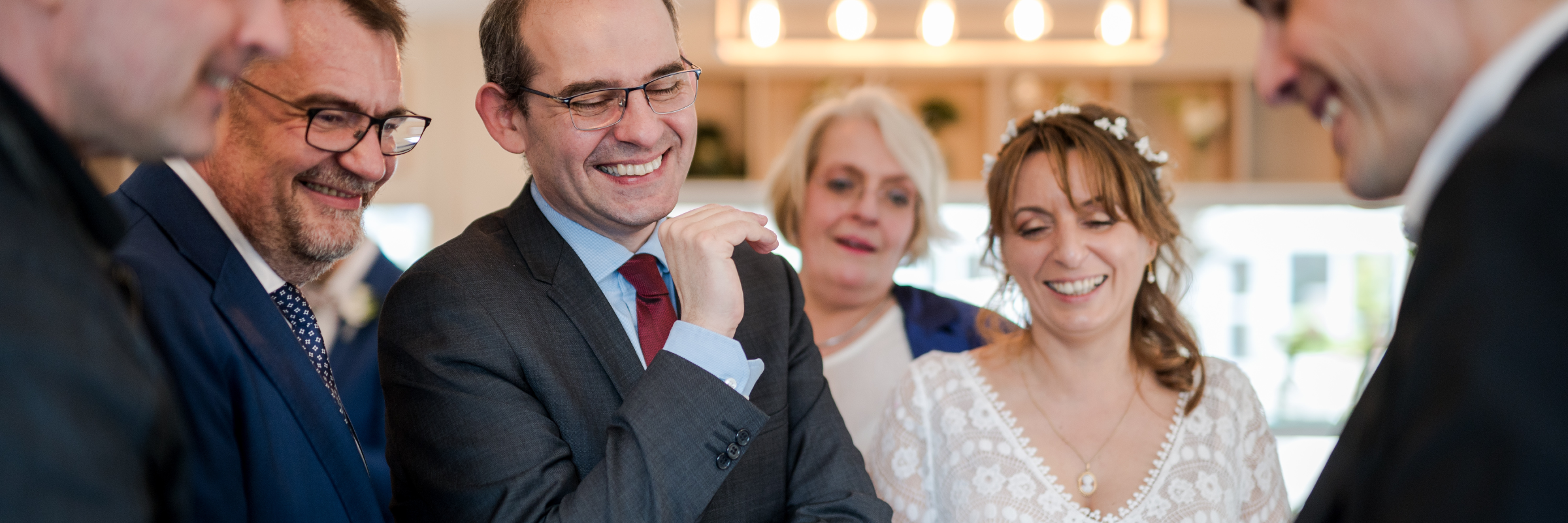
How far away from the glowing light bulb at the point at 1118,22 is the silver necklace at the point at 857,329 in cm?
94

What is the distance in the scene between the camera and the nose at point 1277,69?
827 millimetres

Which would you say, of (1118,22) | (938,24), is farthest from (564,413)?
(1118,22)

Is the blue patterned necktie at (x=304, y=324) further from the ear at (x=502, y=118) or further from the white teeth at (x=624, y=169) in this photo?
the white teeth at (x=624, y=169)

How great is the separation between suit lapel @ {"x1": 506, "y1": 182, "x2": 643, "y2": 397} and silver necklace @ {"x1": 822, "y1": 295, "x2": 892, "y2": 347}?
1181mm

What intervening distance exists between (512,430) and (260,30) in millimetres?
599

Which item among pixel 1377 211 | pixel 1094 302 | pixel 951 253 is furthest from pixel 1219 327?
pixel 1094 302

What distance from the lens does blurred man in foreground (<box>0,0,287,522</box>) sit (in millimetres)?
493

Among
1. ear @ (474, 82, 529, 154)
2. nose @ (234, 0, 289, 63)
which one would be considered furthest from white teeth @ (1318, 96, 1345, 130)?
ear @ (474, 82, 529, 154)

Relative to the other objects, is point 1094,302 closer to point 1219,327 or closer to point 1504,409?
point 1504,409

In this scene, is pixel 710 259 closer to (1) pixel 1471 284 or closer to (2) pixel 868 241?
(1) pixel 1471 284

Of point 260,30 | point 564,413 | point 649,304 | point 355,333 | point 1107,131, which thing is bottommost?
point 355,333

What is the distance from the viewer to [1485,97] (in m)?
0.60

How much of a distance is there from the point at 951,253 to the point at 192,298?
15.3 feet

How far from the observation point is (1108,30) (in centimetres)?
268
